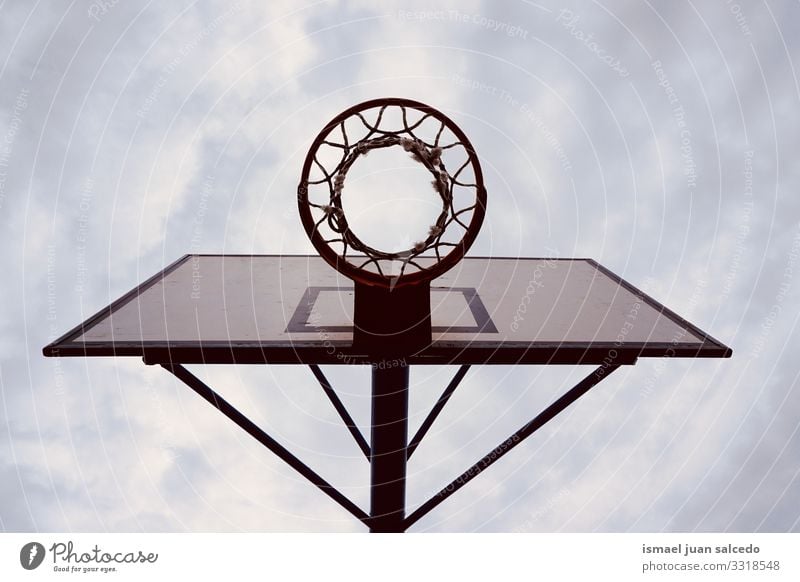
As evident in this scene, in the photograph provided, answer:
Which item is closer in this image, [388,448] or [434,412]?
[388,448]

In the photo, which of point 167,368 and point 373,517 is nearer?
point 167,368

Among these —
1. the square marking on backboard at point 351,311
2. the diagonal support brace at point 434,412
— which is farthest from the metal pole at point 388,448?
the square marking on backboard at point 351,311

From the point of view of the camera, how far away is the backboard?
2279 mm

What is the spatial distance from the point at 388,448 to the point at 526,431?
2.79 feet

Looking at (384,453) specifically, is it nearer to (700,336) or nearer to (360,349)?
(360,349)

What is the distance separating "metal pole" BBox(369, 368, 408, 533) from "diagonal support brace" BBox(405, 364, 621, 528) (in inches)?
6.9

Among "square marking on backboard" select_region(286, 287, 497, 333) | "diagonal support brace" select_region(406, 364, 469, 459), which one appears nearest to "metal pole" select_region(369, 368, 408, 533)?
"diagonal support brace" select_region(406, 364, 469, 459)

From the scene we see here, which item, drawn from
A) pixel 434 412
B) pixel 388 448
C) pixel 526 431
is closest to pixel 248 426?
pixel 388 448

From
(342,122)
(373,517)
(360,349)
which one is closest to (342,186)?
(342,122)

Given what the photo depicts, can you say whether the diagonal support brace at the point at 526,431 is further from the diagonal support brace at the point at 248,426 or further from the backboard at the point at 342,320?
the diagonal support brace at the point at 248,426

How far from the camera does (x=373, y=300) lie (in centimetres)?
212

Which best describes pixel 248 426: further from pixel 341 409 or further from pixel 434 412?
pixel 434 412

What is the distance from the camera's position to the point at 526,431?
2783mm
